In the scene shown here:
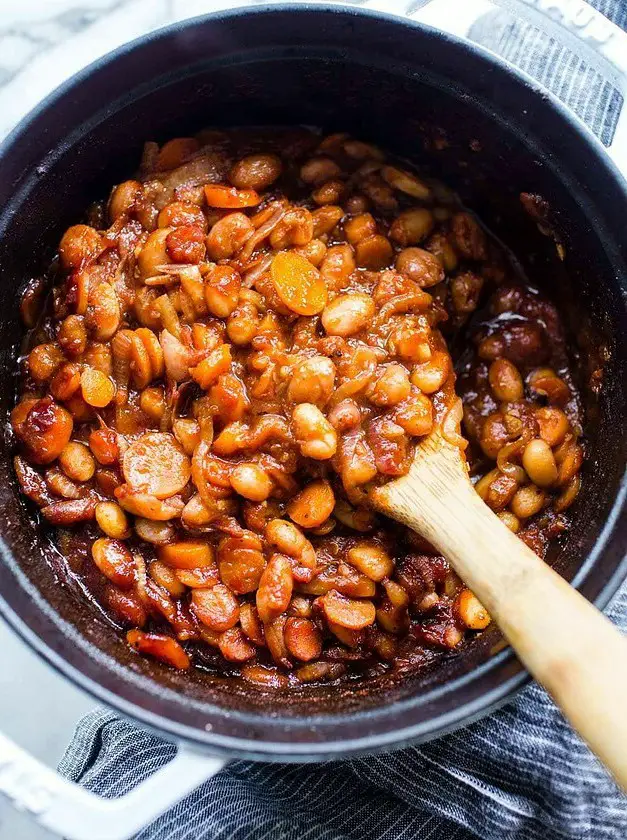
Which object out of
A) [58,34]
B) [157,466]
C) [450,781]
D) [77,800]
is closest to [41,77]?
[58,34]

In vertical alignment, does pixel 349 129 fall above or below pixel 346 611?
above

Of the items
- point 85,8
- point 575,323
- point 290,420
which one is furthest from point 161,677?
point 85,8

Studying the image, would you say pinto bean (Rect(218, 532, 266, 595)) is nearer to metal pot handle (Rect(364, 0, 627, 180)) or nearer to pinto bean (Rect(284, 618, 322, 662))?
pinto bean (Rect(284, 618, 322, 662))

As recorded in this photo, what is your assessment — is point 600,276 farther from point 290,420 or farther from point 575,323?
point 290,420

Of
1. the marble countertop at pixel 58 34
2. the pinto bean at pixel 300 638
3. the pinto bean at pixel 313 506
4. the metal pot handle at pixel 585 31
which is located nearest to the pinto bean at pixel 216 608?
the pinto bean at pixel 300 638

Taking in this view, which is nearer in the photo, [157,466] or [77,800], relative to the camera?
[77,800]

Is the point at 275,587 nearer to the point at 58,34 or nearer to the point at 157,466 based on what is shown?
the point at 157,466
